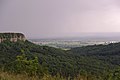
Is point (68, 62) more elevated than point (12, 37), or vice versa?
point (12, 37)

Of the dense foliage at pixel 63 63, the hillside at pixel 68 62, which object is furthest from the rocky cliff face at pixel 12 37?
the dense foliage at pixel 63 63

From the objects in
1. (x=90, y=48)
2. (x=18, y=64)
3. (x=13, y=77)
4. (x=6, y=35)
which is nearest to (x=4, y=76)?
(x=13, y=77)

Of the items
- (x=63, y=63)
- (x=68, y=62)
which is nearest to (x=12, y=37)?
(x=68, y=62)

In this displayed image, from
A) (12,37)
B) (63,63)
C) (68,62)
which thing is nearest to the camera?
(63,63)

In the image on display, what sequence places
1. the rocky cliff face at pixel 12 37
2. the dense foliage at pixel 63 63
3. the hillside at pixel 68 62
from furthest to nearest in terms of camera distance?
the rocky cliff face at pixel 12 37 → the hillside at pixel 68 62 → the dense foliage at pixel 63 63

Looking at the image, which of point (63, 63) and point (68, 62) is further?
point (68, 62)

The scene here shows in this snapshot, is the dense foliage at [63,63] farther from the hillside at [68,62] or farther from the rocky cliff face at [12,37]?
the rocky cliff face at [12,37]

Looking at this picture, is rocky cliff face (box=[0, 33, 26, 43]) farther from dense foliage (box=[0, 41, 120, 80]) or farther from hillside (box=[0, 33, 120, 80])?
dense foliage (box=[0, 41, 120, 80])

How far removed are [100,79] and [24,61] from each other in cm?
537

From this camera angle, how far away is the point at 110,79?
8.52 meters

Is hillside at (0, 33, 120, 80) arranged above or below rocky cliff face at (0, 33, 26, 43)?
below

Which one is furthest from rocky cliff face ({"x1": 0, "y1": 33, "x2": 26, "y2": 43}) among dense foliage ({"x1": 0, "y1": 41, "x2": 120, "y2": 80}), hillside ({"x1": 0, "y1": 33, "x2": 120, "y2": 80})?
dense foliage ({"x1": 0, "y1": 41, "x2": 120, "y2": 80})

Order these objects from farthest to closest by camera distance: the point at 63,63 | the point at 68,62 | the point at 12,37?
the point at 12,37 < the point at 68,62 < the point at 63,63

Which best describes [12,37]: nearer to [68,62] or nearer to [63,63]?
[68,62]
